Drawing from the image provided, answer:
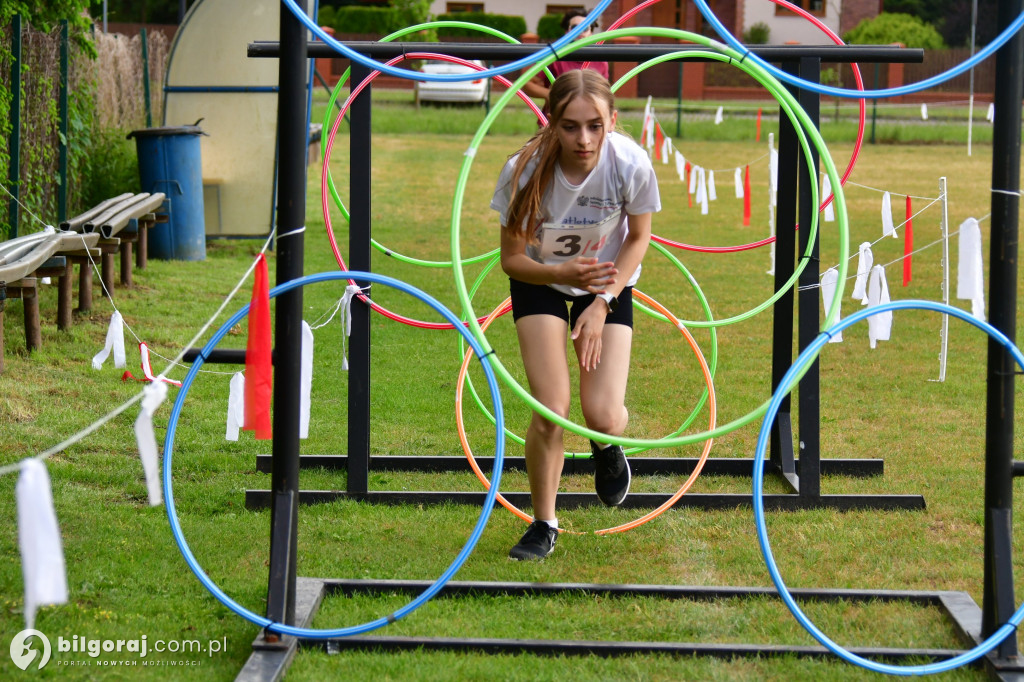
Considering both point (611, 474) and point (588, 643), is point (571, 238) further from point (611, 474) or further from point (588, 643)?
point (588, 643)

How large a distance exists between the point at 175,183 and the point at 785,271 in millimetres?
7349

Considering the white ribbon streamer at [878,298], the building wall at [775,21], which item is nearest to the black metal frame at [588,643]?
the white ribbon streamer at [878,298]

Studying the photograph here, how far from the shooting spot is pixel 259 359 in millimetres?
3623

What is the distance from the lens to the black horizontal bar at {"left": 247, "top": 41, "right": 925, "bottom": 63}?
4598 millimetres

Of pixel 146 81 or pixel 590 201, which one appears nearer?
pixel 590 201

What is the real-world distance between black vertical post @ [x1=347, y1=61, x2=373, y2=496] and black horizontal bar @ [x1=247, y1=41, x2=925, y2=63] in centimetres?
29

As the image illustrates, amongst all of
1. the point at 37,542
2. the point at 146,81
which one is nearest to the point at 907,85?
the point at 37,542

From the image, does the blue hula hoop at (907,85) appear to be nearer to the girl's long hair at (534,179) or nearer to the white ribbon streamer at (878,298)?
the girl's long hair at (534,179)

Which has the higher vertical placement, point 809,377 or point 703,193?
point 703,193

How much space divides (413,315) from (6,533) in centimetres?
494

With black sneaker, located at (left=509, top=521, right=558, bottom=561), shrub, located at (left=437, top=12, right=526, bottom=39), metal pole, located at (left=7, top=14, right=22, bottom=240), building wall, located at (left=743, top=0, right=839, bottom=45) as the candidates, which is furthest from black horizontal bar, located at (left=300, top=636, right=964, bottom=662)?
building wall, located at (left=743, top=0, right=839, bottom=45)

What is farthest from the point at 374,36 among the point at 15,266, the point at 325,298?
the point at 15,266

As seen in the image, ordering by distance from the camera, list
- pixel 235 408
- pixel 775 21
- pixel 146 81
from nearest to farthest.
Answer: pixel 235 408 → pixel 146 81 → pixel 775 21

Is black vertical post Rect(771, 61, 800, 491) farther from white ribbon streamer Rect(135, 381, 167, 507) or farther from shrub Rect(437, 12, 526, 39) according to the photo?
shrub Rect(437, 12, 526, 39)
